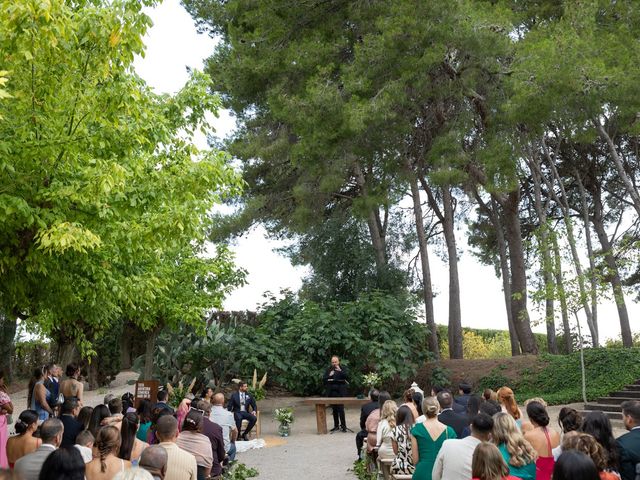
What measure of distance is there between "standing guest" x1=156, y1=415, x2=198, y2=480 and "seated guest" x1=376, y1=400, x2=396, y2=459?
12.0 feet

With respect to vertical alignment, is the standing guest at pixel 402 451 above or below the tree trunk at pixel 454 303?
below

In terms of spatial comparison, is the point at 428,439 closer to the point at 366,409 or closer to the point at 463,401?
the point at 463,401

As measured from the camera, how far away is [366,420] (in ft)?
31.7

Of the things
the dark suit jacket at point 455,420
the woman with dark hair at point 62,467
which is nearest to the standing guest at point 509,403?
the dark suit jacket at point 455,420

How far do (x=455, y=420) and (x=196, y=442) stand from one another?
2.65 m

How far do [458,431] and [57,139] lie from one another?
5492 millimetres

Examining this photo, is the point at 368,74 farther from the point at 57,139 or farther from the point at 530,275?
the point at 530,275

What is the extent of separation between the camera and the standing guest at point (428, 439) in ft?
18.8

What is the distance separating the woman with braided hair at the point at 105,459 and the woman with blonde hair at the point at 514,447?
2770mm

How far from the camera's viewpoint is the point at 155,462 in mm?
4227

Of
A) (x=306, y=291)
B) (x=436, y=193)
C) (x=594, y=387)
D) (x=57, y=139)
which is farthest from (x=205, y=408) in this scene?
(x=436, y=193)

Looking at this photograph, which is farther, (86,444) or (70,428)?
(70,428)

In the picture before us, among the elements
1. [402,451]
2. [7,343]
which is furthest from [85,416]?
[7,343]

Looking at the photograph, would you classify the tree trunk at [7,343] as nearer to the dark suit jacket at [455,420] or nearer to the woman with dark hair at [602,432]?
the dark suit jacket at [455,420]
